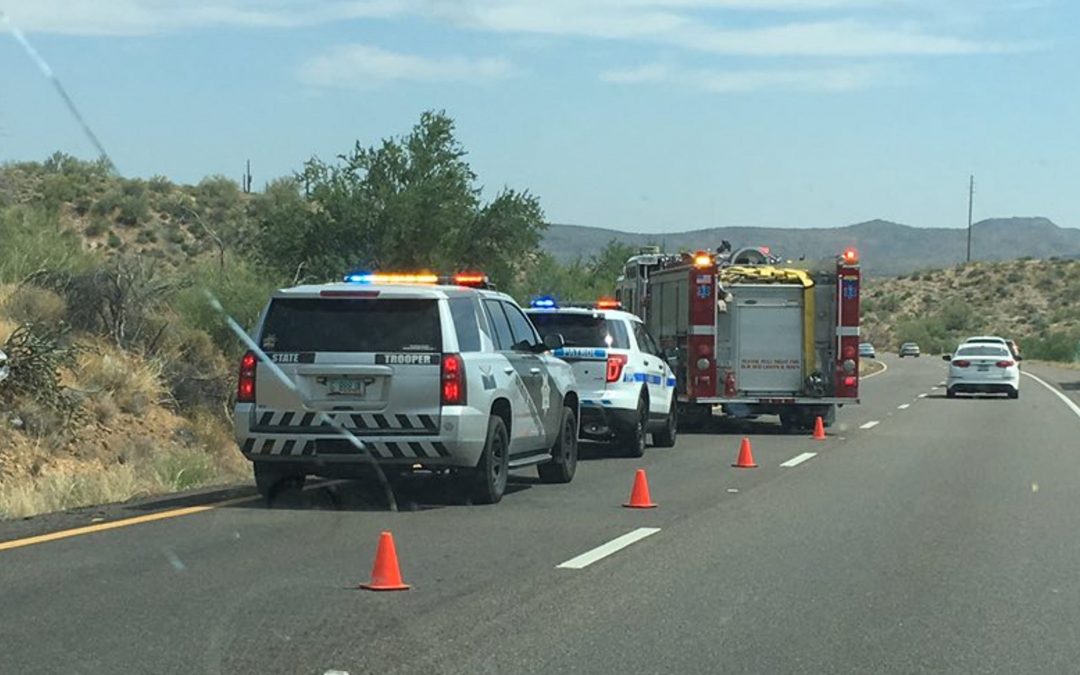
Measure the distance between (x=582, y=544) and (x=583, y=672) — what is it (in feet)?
13.9

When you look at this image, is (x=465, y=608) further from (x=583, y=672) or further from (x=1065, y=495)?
(x=1065, y=495)

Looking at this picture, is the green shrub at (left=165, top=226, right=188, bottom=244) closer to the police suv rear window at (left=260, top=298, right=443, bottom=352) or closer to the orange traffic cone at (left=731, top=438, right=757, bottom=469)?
the orange traffic cone at (left=731, top=438, right=757, bottom=469)

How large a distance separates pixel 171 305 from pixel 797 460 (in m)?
10.0

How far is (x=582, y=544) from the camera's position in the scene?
38.2 feet

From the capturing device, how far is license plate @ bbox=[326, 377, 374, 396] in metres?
13.2

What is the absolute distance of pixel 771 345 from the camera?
82.5 feet

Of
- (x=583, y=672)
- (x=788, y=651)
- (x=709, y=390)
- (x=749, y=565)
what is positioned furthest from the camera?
(x=709, y=390)

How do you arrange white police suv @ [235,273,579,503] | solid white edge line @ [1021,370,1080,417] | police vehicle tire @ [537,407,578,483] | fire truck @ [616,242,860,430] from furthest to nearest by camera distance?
1. solid white edge line @ [1021,370,1080,417]
2. fire truck @ [616,242,860,430]
3. police vehicle tire @ [537,407,578,483]
4. white police suv @ [235,273,579,503]

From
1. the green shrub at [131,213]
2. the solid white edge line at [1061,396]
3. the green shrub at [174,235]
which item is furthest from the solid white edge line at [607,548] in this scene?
the green shrub at [131,213]

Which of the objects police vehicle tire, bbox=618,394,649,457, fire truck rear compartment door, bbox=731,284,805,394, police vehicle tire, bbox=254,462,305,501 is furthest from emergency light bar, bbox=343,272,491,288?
fire truck rear compartment door, bbox=731,284,805,394

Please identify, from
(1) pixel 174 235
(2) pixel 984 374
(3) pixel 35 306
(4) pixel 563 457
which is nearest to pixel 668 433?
(4) pixel 563 457

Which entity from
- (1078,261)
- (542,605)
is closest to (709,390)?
(542,605)

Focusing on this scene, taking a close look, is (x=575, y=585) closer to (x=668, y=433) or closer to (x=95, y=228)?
(x=668, y=433)

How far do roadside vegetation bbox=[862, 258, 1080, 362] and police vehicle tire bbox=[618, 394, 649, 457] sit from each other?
91.4m
